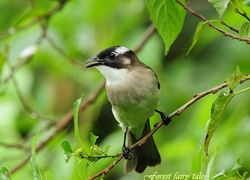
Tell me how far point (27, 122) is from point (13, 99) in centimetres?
30

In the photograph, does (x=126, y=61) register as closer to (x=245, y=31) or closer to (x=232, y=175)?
(x=245, y=31)

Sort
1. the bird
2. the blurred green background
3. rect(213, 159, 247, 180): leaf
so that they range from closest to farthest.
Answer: rect(213, 159, 247, 180): leaf
the bird
the blurred green background

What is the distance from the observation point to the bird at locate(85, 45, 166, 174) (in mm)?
3764

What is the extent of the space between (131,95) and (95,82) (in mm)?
1960

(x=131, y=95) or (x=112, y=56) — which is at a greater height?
(x=112, y=56)

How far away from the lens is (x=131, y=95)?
3795 mm

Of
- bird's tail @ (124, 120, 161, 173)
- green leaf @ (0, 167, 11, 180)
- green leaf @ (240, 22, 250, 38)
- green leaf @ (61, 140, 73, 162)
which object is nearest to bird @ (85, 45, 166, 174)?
bird's tail @ (124, 120, 161, 173)

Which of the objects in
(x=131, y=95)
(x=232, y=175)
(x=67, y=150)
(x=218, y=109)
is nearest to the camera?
(x=232, y=175)

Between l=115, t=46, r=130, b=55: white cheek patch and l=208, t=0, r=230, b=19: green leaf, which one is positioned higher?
l=208, t=0, r=230, b=19: green leaf

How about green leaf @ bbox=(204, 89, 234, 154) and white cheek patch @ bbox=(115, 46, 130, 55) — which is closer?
green leaf @ bbox=(204, 89, 234, 154)

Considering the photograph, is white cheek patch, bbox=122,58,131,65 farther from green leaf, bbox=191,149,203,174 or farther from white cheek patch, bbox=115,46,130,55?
green leaf, bbox=191,149,203,174

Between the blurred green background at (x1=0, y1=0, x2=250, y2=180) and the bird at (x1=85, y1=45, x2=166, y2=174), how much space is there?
660 mm

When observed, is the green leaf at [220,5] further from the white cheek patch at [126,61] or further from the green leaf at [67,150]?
the white cheek patch at [126,61]

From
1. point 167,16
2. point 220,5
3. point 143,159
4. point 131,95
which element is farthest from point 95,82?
point 220,5
